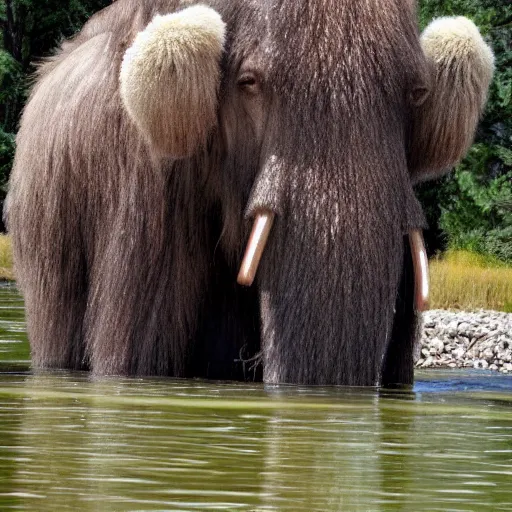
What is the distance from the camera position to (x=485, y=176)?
26.5 meters

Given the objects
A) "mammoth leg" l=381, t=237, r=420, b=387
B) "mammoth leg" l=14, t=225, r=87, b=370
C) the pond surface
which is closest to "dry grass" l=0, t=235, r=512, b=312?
"mammoth leg" l=14, t=225, r=87, b=370

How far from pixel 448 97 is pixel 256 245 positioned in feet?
5.58

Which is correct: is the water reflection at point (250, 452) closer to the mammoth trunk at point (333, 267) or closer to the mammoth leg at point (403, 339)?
the mammoth trunk at point (333, 267)

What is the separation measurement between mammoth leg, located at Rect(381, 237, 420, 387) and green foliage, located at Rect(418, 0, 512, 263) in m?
16.3

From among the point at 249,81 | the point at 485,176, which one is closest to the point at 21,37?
the point at 485,176

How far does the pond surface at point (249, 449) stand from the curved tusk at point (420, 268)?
0.58 metres

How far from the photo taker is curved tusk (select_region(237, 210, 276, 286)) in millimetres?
7527

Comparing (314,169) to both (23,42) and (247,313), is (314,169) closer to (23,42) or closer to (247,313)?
(247,313)

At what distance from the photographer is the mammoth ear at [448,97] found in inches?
339

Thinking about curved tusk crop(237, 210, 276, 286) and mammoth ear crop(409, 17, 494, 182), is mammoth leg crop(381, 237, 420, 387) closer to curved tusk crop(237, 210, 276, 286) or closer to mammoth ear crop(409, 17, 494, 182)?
mammoth ear crop(409, 17, 494, 182)

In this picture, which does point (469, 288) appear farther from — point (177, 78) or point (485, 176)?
point (177, 78)

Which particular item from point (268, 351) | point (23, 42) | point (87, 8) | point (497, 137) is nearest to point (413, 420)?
point (268, 351)

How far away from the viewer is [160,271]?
8531 mm

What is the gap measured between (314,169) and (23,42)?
38.4 meters
